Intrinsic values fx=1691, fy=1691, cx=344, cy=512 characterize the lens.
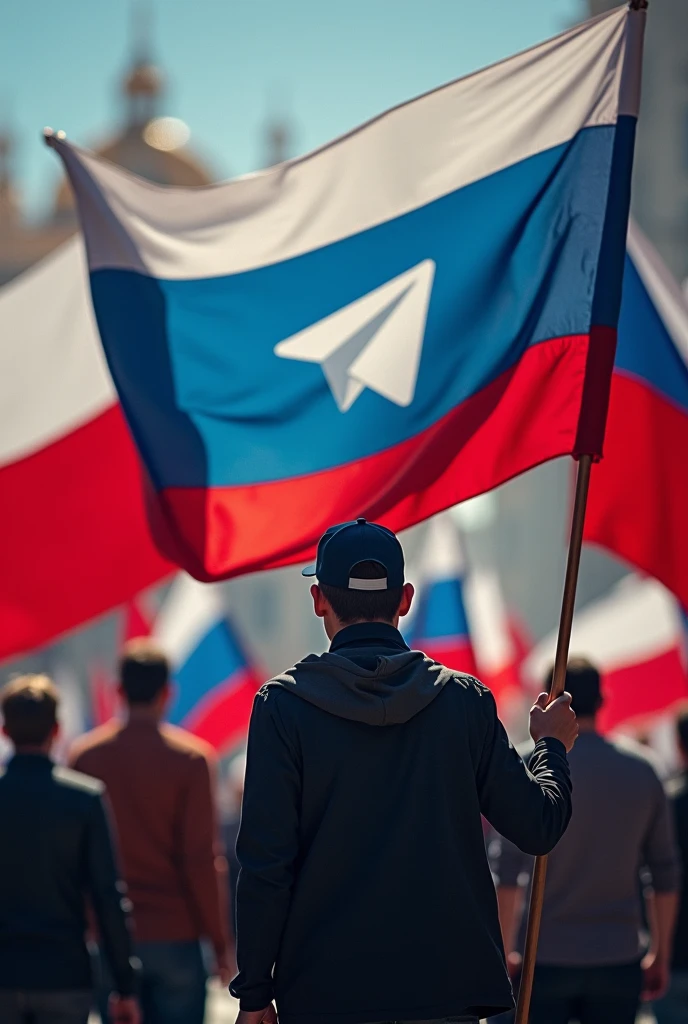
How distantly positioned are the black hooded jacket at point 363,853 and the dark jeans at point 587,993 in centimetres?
162

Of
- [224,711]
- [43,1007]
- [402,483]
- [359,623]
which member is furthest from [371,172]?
[224,711]

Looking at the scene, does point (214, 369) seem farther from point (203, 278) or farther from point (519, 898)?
point (519, 898)

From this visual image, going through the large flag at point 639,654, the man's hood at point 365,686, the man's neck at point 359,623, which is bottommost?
the man's hood at point 365,686

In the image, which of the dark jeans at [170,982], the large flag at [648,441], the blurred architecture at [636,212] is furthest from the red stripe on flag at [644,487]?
the blurred architecture at [636,212]

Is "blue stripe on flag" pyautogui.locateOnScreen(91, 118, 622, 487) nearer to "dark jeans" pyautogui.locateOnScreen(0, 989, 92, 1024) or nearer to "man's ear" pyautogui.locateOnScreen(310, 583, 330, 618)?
"man's ear" pyautogui.locateOnScreen(310, 583, 330, 618)

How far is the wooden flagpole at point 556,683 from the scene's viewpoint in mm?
3248

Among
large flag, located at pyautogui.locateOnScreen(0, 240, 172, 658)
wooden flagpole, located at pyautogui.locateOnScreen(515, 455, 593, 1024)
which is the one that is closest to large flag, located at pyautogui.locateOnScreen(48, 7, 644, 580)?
wooden flagpole, located at pyautogui.locateOnScreen(515, 455, 593, 1024)

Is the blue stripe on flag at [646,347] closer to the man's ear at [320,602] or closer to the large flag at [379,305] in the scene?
the large flag at [379,305]

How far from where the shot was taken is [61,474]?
5.77 m

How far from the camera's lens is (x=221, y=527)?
427 cm

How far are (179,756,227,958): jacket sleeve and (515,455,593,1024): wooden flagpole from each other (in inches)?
72.0

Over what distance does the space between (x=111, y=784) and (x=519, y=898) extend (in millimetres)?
1248

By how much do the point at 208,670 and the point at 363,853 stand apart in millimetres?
7084

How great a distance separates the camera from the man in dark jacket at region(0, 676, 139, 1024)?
4215mm
